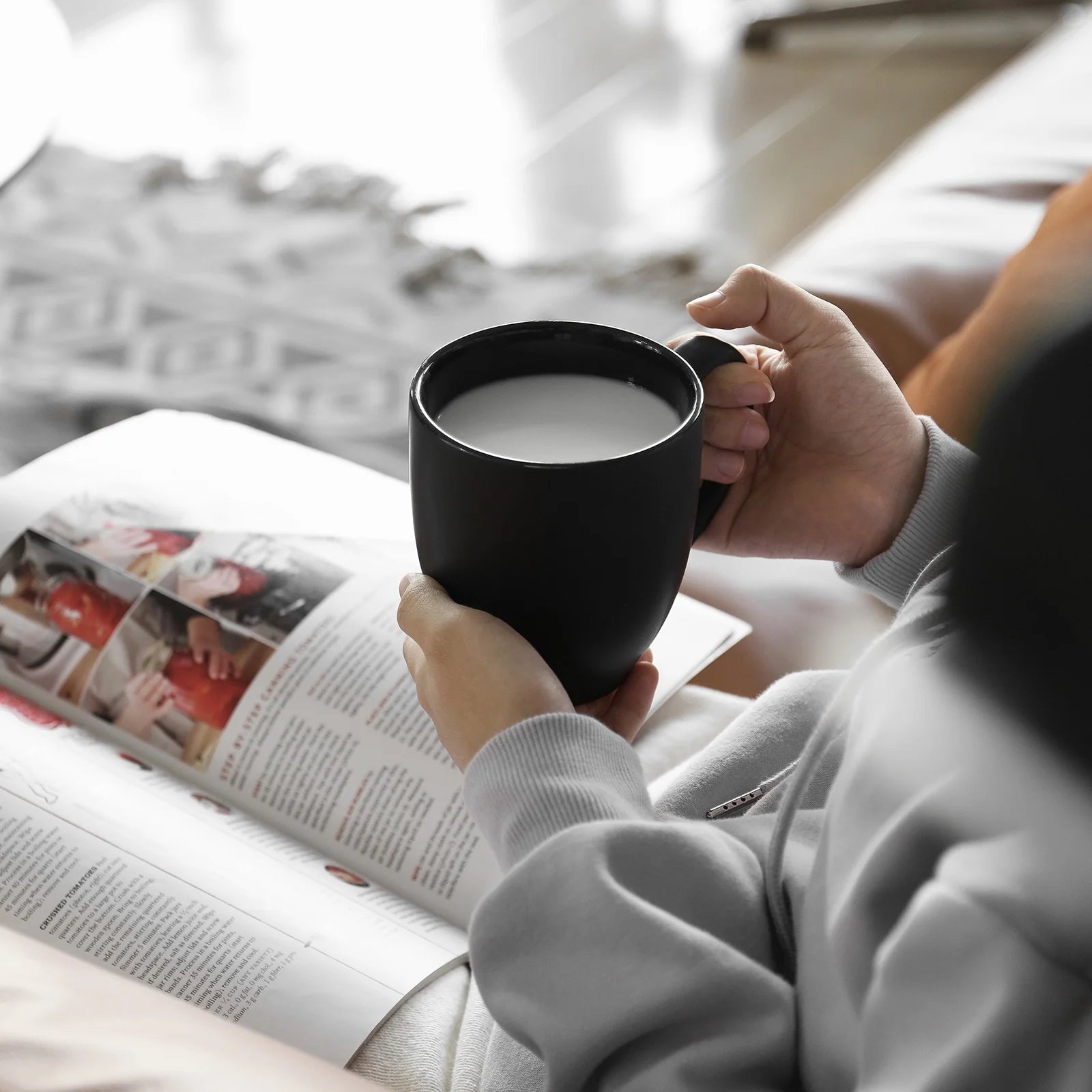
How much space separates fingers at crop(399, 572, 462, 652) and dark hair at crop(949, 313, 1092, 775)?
25 cm

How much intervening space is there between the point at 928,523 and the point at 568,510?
10.8 inches


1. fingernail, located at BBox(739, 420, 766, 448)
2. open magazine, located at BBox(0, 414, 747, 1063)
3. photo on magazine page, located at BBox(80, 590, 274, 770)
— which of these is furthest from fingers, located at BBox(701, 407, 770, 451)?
photo on magazine page, located at BBox(80, 590, 274, 770)

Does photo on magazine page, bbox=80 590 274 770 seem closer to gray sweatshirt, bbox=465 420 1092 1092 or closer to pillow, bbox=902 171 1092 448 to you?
gray sweatshirt, bbox=465 420 1092 1092

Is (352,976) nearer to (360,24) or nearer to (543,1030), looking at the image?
(543,1030)

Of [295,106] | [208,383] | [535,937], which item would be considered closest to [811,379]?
[535,937]

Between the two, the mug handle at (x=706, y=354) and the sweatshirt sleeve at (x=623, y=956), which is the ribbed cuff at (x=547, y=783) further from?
the mug handle at (x=706, y=354)

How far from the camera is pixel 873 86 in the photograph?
250 centimetres

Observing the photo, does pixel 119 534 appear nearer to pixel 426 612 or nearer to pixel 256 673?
pixel 256 673

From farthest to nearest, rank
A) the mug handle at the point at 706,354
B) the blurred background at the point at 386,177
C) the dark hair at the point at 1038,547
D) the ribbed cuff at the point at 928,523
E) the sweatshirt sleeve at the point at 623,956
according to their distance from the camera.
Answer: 1. the blurred background at the point at 386,177
2. the ribbed cuff at the point at 928,523
3. the mug handle at the point at 706,354
4. the sweatshirt sleeve at the point at 623,956
5. the dark hair at the point at 1038,547

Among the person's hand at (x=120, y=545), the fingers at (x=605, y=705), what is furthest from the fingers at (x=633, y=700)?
the person's hand at (x=120, y=545)

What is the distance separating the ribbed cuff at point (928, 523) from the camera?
66 cm

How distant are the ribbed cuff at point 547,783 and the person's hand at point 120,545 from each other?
0.41m

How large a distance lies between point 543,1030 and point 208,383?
1.27 m

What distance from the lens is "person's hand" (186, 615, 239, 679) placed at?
78cm
